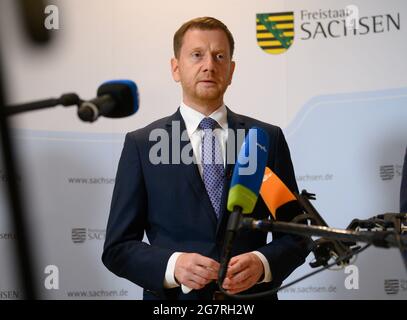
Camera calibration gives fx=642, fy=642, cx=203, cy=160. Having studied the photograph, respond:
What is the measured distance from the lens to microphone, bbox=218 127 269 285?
1284 mm

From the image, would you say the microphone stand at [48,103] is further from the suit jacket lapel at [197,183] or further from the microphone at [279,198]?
the suit jacket lapel at [197,183]

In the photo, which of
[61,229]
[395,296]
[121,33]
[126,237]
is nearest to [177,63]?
[126,237]

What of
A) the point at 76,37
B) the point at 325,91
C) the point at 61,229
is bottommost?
the point at 61,229

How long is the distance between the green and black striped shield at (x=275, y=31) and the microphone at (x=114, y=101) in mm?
2047

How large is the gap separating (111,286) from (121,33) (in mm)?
1312

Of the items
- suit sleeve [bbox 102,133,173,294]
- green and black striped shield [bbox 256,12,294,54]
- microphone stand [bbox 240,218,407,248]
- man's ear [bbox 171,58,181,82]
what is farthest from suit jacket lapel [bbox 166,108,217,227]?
green and black striped shield [bbox 256,12,294,54]

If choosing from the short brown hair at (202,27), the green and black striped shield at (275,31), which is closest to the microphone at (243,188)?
the short brown hair at (202,27)

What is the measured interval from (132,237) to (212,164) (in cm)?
38

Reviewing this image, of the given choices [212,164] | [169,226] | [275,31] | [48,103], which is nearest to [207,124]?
[212,164]

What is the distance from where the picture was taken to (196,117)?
7.73 feet

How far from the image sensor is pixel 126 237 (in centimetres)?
219

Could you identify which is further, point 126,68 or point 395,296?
point 126,68
